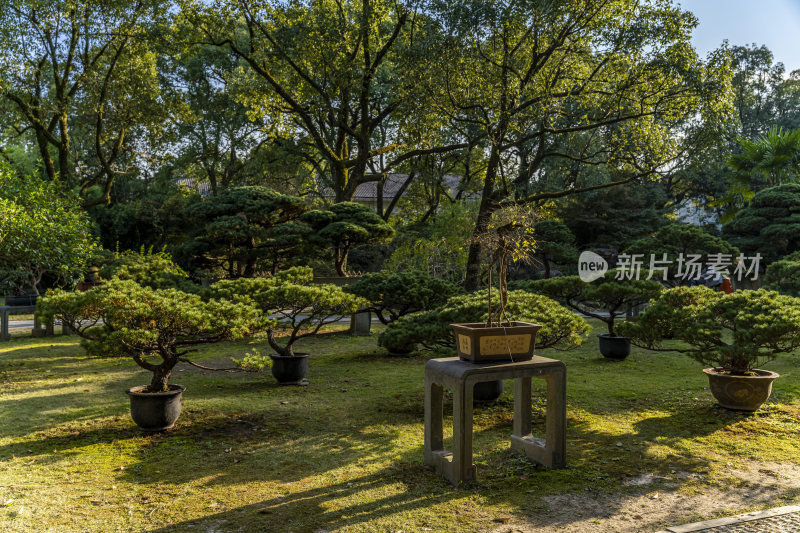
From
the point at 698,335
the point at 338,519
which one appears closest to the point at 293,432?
the point at 338,519

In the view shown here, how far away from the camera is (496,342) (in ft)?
12.9

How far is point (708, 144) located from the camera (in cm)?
1055

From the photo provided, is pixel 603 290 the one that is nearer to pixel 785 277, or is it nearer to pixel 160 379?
pixel 785 277

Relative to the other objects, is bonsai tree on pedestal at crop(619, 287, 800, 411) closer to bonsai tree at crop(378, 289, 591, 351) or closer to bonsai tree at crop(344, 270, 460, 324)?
bonsai tree at crop(378, 289, 591, 351)

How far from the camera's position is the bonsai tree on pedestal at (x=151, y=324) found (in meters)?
4.76

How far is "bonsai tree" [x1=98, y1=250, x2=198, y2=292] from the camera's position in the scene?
9.88 metres

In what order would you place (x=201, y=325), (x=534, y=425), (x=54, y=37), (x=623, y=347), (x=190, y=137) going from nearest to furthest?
(x=201, y=325) → (x=534, y=425) → (x=623, y=347) → (x=54, y=37) → (x=190, y=137)

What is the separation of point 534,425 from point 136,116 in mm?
13150

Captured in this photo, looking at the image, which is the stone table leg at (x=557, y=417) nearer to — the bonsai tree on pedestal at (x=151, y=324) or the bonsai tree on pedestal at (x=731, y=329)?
the bonsai tree on pedestal at (x=731, y=329)

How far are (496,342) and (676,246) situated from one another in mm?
10967

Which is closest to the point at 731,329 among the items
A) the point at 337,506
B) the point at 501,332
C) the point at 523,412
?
the point at 523,412

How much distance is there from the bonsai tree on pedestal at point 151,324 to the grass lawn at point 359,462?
0.35 m

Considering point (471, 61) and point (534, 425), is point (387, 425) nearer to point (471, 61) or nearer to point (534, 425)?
point (534, 425)

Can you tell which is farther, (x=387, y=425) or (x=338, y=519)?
(x=387, y=425)
